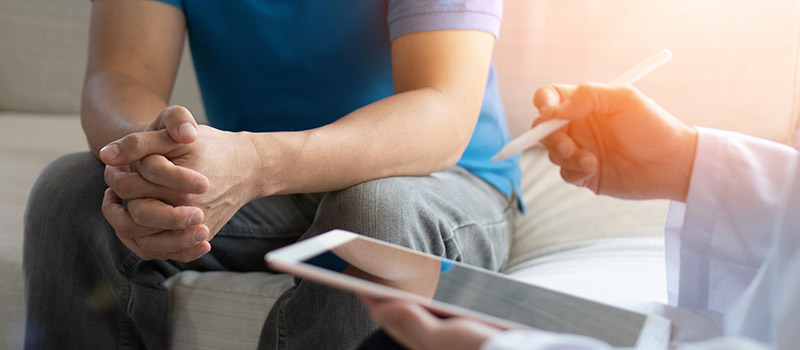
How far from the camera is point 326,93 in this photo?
0.94 m

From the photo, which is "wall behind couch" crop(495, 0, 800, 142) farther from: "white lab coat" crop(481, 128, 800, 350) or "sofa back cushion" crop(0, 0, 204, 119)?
"sofa back cushion" crop(0, 0, 204, 119)

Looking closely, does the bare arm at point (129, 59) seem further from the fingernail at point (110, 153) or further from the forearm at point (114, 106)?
the fingernail at point (110, 153)

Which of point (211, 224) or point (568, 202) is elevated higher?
point (211, 224)

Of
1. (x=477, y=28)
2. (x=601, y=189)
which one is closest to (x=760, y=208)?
(x=601, y=189)

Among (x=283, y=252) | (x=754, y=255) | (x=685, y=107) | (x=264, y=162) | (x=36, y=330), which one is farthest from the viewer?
(x=685, y=107)

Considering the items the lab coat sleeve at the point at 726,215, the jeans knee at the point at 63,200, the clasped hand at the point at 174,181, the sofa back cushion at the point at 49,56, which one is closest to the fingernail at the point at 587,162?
the lab coat sleeve at the point at 726,215

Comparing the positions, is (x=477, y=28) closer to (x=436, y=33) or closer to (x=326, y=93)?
(x=436, y=33)

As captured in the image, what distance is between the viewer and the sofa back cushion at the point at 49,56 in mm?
1523

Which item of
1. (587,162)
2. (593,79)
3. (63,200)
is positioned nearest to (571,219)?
(593,79)

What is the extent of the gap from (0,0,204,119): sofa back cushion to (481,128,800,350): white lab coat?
1177 mm

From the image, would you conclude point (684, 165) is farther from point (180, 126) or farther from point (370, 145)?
point (180, 126)

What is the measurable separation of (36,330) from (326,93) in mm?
473

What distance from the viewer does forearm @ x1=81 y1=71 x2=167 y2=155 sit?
798mm

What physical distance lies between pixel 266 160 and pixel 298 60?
0.28 meters
